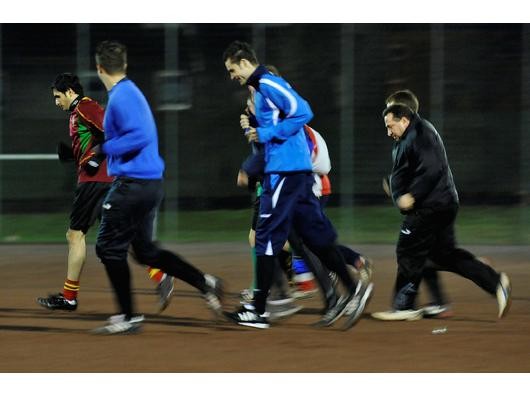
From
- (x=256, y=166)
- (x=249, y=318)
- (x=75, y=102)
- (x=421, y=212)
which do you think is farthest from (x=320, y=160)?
(x=75, y=102)

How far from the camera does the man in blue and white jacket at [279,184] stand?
26.0 ft

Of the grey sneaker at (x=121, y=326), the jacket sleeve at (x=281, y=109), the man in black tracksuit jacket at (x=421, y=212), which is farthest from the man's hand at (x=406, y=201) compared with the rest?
the grey sneaker at (x=121, y=326)

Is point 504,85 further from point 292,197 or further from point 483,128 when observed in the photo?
A: point 292,197

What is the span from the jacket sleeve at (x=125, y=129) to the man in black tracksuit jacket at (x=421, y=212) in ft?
5.45

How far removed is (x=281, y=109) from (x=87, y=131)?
5.24 ft

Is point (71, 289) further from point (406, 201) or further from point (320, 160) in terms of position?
point (406, 201)

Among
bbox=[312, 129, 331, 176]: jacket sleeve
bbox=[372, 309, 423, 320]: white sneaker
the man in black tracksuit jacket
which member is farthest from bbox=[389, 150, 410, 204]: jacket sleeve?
bbox=[312, 129, 331, 176]: jacket sleeve

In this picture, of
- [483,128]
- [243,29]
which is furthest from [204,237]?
[483,128]

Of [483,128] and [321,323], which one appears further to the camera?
[483,128]

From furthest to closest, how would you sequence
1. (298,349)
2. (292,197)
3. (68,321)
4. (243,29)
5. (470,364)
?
1. (243,29)
2. (68,321)
3. (292,197)
4. (298,349)
5. (470,364)

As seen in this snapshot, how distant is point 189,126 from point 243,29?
124 centimetres

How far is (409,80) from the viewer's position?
14109 millimetres

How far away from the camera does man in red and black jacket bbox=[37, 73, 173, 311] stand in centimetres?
877

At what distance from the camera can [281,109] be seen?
795cm
